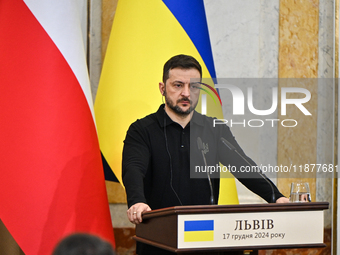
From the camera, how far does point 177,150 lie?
2326mm

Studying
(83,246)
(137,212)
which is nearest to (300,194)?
(137,212)

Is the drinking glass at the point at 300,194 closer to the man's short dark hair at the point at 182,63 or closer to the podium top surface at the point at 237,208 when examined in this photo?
the podium top surface at the point at 237,208

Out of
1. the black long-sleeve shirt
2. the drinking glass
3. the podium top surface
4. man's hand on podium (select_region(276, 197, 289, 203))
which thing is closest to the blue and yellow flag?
the black long-sleeve shirt

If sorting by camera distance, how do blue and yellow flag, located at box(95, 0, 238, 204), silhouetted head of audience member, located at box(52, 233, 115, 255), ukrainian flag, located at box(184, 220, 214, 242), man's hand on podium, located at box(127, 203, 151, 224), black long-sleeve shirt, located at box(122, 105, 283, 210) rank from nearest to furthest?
silhouetted head of audience member, located at box(52, 233, 115, 255)
ukrainian flag, located at box(184, 220, 214, 242)
man's hand on podium, located at box(127, 203, 151, 224)
black long-sleeve shirt, located at box(122, 105, 283, 210)
blue and yellow flag, located at box(95, 0, 238, 204)

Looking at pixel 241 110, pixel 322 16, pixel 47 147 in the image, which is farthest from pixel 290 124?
pixel 47 147

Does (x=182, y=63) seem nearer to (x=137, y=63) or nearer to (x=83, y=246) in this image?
(x=137, y=63)

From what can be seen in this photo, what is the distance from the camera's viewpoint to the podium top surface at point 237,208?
4.67 ft

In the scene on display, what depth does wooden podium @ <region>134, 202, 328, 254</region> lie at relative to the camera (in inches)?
55.9

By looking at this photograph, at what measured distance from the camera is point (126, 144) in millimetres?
2281

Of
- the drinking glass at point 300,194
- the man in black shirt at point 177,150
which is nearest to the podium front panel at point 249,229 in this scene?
the drinking glass at point 300,194

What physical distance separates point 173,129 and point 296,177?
6.19ft

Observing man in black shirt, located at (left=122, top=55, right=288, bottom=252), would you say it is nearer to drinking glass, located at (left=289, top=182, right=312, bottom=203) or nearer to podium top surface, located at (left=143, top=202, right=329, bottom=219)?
drinking glass, located at (left=289, top=182, right=312, bottom=203)

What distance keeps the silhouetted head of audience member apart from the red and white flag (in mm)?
1866

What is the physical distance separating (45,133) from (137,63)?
881 mm
